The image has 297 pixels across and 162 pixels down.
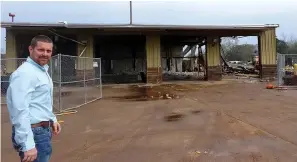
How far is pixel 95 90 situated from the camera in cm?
1839

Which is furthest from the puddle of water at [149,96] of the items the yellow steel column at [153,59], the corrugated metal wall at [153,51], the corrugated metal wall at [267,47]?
the corrugated metal wall at [267,47]

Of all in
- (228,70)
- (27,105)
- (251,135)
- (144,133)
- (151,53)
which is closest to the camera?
(27,105)

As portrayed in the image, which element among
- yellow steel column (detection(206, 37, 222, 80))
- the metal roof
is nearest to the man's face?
the metal roof

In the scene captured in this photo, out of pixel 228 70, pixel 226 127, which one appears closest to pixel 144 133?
pixel 226 127

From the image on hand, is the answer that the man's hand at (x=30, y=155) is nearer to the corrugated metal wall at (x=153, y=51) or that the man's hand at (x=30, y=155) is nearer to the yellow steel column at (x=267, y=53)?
the corrugated metal wall at (x=153, y=51)

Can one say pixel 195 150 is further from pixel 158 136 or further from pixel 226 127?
pixel 226 127

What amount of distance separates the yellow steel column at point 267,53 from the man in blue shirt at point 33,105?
26135mm

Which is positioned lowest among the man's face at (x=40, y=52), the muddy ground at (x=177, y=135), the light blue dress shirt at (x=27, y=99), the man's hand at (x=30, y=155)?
the muddy ground at (x=177, y=135)

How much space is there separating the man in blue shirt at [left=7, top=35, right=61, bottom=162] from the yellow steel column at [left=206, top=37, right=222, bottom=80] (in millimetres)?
24488

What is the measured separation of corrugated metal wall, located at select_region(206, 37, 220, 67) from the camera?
2700 centimetres

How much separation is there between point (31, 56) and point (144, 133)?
5031 millimetres

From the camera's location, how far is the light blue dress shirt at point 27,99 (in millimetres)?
2725

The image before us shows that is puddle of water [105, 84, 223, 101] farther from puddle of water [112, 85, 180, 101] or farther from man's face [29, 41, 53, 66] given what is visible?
man's face [29, 41, 53, 66]

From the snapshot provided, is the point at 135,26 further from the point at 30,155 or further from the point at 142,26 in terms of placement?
the point at 30,155
